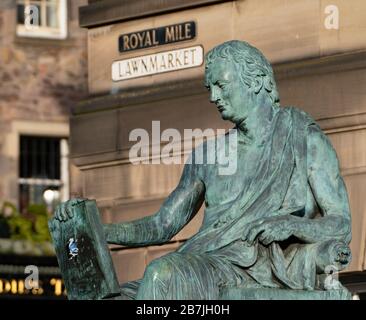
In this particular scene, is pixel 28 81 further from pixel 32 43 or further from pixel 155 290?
pixel 155 290

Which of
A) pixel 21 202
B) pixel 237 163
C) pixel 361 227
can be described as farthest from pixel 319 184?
pixel 21 202

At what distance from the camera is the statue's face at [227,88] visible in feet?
49.6

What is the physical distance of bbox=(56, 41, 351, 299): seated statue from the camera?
1467 cm

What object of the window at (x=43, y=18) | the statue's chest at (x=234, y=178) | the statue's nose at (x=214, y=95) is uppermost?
the window at (x=43, y=18)

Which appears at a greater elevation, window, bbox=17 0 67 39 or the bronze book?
window, bbox=17 0 67 39

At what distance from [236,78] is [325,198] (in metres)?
0.87

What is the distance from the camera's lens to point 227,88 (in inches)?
596

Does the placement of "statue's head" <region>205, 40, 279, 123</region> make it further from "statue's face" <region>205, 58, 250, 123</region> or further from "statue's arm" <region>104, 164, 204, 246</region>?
"statue's arm" <region>104, 164, 204, 246</region>

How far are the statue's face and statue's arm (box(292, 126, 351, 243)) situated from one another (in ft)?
1.43

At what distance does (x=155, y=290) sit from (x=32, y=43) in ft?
95.0

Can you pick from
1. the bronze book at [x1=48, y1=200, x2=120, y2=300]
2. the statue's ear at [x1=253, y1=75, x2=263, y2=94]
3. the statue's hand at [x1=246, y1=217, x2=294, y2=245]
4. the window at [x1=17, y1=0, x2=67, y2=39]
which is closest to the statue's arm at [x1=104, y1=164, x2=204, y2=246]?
the bronze book at [x1=48, y1=200, x2=120, y2=300]

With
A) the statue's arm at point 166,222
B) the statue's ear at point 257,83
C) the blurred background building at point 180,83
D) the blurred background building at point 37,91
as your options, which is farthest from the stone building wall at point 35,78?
the statue's ear at point 257,83

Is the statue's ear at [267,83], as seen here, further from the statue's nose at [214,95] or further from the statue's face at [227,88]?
the statue's nose at [214,95]

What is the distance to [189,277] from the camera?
570 inches
